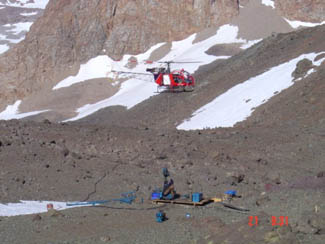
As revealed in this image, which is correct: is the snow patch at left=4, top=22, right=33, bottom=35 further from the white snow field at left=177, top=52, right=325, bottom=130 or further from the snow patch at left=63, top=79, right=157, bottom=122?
the white snow field at left=177, top=52, right=325, bottom=130

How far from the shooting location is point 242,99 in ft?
127

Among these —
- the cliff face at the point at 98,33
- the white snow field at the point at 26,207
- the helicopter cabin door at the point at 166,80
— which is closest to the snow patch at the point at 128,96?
the cliff face at the point at 98,33

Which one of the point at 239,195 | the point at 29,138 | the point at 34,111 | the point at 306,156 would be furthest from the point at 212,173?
the point at 34,111

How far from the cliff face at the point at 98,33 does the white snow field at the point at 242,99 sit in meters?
40.4

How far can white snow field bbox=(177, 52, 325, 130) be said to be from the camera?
118ft

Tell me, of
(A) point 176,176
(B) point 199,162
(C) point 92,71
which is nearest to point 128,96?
(C) point 92,71

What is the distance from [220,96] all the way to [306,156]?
69.1 ft

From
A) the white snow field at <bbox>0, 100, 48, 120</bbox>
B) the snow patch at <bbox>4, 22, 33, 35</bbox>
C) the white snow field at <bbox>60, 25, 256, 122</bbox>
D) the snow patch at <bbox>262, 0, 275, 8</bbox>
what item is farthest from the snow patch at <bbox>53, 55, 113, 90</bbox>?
the snow patch at <bbox>4, 22, 33, 35</bbox>

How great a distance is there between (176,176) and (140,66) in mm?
58092

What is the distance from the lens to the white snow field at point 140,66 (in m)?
64.4

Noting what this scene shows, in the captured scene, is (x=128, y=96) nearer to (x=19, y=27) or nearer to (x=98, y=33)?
(x=98, y=33)

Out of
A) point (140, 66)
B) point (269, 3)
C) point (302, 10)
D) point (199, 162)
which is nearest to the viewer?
point (199, 162)

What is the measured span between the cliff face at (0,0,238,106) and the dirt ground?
170 feet

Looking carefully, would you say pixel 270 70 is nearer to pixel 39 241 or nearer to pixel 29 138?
pixel 29 138
